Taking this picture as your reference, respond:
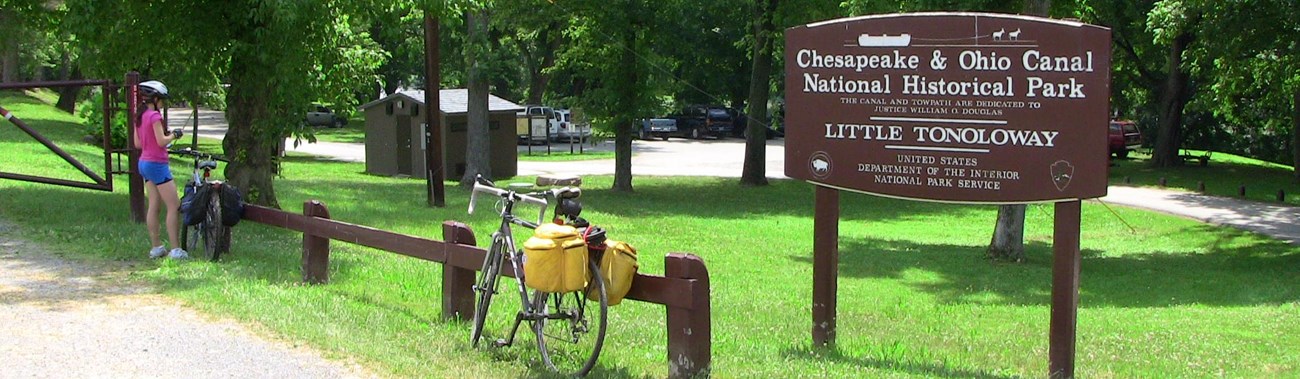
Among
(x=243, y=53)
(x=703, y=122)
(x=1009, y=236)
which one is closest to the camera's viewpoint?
(x=243, y=53)

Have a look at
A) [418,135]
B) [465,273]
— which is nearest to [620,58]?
[418,135]

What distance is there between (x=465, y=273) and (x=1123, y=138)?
39650 mm

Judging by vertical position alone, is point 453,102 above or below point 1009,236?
above

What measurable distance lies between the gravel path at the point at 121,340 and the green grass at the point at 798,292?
9.5 inches

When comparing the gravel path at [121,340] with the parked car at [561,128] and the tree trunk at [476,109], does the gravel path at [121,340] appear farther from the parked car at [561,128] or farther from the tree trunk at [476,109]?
the parked car at [561,128]

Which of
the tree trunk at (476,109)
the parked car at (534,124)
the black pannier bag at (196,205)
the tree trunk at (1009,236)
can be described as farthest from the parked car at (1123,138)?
the black pannier bag at (196,205)

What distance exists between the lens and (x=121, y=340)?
7117mm

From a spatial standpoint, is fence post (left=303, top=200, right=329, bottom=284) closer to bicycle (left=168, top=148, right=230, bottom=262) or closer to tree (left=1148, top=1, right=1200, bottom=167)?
bicycle (left=168, top=148, right=230, bottom=262)

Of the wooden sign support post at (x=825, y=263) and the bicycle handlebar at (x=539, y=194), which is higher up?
the bicycle handlebar at (x=539, y=194)

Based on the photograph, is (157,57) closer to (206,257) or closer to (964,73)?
(206,257)

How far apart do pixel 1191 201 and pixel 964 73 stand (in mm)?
25144

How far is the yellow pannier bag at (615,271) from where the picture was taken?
621 cm

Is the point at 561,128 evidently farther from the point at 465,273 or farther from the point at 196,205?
the point at 465,273

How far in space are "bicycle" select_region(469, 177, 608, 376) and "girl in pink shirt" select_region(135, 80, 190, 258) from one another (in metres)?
4.00
